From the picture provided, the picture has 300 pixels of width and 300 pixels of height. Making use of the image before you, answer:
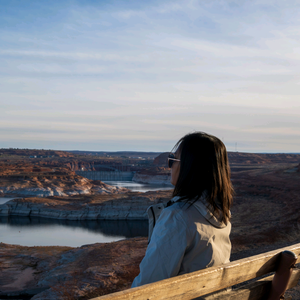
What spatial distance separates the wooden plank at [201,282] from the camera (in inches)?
58.2

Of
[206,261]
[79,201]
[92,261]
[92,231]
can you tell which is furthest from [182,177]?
[79,201]

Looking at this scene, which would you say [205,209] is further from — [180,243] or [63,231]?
[63,231]

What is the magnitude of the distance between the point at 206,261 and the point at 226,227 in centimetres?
26

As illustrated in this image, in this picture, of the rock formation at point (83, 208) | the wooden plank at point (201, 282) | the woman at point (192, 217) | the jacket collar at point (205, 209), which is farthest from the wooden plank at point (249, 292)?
the rock formation at point (83, 208)

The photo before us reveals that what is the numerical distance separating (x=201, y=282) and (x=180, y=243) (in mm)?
277

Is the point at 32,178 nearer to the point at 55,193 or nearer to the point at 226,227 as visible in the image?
the point at 55,193

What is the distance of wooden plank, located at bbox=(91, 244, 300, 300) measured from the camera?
148cm

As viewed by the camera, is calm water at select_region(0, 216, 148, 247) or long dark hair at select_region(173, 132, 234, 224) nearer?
long dark hair at select_region(173, 132, 234, 224)

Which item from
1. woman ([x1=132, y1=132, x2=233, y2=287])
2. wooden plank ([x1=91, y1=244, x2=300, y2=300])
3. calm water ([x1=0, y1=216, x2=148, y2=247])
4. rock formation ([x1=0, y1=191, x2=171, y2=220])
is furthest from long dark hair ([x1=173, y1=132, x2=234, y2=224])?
rock formation ([x1=0, y1=191, x2=171, y2=220])

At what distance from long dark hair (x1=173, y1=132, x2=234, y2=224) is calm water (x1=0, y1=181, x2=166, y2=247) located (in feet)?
88.5

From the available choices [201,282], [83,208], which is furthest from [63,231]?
[201,282]

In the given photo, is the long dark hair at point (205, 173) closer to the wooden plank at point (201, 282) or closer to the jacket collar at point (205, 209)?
the jacket collar at point (205, 209)

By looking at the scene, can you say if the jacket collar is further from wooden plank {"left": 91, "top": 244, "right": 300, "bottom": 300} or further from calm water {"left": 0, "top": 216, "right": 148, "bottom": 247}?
calm water {"left": 0, "top": 216, "right": 148, "bottom": 247}

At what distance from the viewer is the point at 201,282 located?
168 cm
